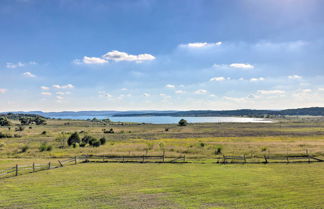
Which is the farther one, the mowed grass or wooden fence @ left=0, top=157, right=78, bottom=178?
wooden fence @ left=0, top=157, right=78, bottom=178

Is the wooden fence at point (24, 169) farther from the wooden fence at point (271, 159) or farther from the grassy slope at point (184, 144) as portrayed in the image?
the wooden fence at point (271, 159)

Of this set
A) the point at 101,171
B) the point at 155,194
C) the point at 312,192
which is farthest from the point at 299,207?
the point at 101,171

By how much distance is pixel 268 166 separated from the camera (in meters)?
29.5

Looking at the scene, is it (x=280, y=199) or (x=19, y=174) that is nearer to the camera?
(x=280, y=199)

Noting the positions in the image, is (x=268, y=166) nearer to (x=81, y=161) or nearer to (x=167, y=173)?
(x=167, y=173)

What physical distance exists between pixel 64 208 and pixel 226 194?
1173cm

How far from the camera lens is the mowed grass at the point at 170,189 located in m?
16.4

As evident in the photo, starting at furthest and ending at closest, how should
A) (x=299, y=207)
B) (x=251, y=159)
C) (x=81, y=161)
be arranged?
(x=81, y=161) < (x=251, y=159) < (x=299, y=207)

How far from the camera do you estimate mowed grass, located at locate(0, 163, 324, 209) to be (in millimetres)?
16422

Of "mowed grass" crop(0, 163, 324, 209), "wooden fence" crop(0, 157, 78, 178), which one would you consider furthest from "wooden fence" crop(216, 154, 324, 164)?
"wooden fence" crop(0, 157, 78, 178)

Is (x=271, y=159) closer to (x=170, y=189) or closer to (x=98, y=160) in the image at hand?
(x=170, y=189)

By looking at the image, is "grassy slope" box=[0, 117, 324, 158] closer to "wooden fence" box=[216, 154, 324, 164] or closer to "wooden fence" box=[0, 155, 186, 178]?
"wooden fence" box=[0, 155, 186, 178]

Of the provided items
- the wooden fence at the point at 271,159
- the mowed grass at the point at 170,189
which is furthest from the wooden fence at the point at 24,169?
the wooden fence at the point at 271,159

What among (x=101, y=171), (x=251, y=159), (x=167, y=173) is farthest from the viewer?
(x=251, y=159)
